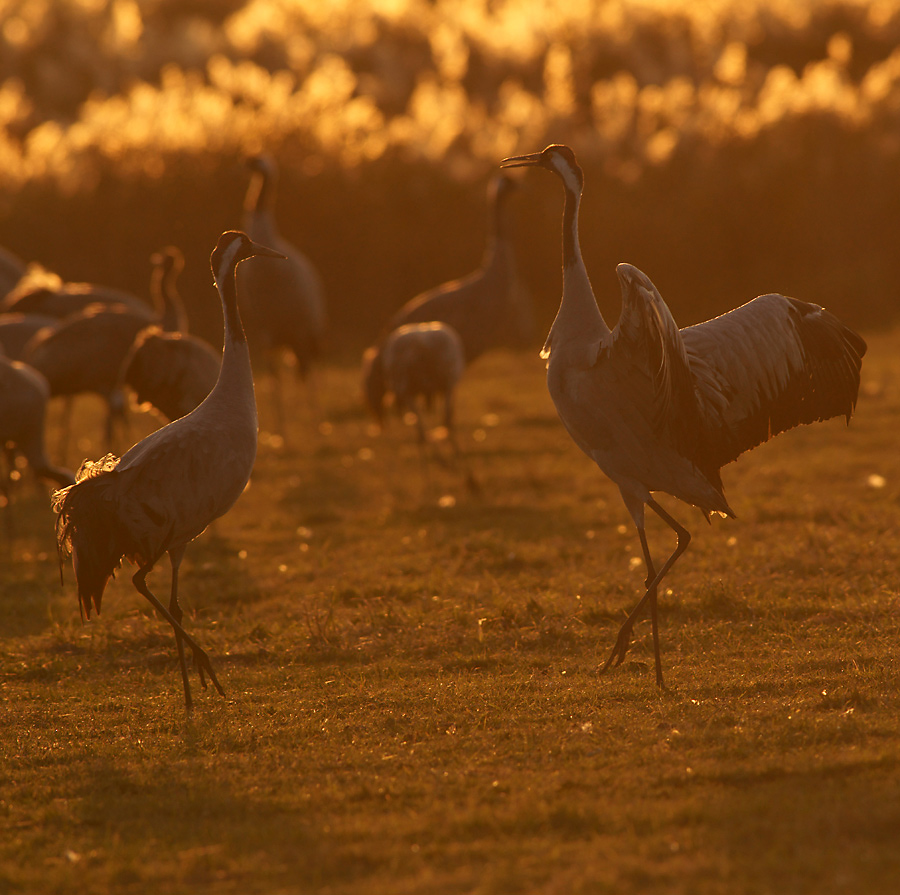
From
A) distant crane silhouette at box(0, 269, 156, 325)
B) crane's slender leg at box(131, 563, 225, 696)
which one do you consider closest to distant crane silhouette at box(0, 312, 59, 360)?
distant crane silhouette at box(0, 269, 156, 325)

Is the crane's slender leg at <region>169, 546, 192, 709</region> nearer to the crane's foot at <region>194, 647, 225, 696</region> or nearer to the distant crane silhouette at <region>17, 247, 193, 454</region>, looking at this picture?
the crane's foot at <region>194, 647, 225, 696</region>

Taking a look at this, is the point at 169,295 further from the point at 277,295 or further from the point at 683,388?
the point at 683,388

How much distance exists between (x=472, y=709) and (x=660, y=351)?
162 cm

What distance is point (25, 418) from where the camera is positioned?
9.53 meters

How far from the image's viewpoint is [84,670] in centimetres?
661

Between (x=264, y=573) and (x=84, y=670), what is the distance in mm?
2052

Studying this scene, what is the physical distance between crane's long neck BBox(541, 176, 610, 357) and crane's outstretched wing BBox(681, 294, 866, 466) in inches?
15.9

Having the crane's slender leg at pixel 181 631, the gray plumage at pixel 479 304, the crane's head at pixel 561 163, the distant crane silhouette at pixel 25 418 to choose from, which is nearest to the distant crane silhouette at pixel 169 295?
the distant crane silhouette at pixel 25 418

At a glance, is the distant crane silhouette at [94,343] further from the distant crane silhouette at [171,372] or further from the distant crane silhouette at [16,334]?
the distant crane silhouette at [171,372]

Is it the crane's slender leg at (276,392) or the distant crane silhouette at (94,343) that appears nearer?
the distant crane silhouette at (94,343)

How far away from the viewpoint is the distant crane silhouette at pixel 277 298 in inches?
523

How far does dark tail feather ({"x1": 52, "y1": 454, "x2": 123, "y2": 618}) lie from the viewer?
18.7 ft

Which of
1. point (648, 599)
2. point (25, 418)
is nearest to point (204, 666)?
point (648, 599)

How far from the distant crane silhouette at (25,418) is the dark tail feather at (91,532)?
12.8 ft
